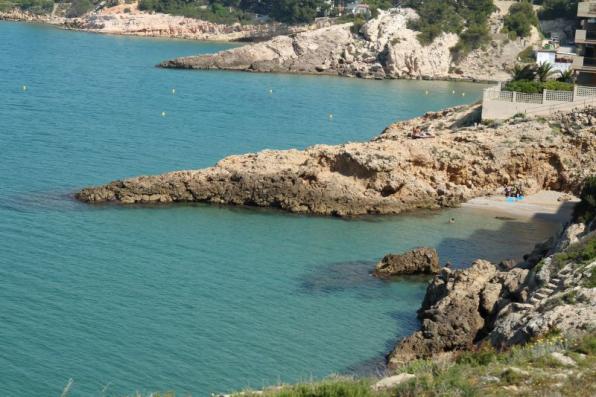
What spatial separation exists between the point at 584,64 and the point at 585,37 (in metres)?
1.08

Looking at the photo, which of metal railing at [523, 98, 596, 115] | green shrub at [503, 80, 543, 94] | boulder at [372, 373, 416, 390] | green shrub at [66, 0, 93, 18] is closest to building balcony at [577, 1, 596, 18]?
green shrub at [503, 80, 543, 94]

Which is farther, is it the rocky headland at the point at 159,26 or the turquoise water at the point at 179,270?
the rocky headland at the point at 159,26

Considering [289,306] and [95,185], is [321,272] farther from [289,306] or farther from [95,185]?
[95,185]

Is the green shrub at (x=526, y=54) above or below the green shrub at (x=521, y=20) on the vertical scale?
below

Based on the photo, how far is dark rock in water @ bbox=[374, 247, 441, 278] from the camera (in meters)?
28.0

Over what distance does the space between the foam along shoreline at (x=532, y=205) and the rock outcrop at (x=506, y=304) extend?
8.39 m

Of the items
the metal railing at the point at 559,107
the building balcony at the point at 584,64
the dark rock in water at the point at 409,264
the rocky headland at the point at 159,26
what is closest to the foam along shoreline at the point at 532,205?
the metal railing at the point at 559,107

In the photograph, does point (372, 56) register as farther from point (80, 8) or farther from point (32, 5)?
point (32, 5)

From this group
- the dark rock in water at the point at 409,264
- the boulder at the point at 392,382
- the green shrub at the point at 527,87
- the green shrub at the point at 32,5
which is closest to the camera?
the boulder at the point at 392,382

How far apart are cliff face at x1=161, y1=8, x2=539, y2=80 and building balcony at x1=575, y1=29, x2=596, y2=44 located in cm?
4166

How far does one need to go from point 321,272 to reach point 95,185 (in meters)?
12.2

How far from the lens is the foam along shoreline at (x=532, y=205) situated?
1378 inches

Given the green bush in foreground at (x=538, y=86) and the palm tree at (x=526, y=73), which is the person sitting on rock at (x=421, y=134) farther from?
the palm tree at (x=526, y=73)

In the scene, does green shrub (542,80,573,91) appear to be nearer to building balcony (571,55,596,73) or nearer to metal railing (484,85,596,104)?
metal railing (484,85,596,104)
